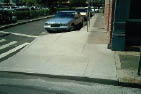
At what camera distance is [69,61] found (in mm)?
8242

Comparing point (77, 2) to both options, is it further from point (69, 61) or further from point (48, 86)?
point (48, 86)

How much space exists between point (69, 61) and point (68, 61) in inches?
1.5

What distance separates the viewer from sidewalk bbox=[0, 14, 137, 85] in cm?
688

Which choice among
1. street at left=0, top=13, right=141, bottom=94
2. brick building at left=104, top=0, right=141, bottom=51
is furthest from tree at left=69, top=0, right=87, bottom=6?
street at left=0, top=13, right=141, bottom=94

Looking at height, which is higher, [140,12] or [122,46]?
[140,12]

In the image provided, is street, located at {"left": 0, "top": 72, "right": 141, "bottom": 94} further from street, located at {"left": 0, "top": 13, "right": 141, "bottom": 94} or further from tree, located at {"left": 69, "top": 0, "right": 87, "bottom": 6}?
tree, located at {"left": 69, "top": 0, "right": 87, "bottom": 6}

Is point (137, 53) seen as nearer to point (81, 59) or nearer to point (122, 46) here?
point (122, 46)

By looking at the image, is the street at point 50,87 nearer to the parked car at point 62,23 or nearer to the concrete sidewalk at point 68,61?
the concrete sidewalk at point 68,61

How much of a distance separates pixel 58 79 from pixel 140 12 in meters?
5.91

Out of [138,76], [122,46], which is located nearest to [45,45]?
[122,46]

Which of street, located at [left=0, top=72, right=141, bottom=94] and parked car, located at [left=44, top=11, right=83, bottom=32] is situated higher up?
parked car, located at [left=44, top=11, right=83, bottom=32]

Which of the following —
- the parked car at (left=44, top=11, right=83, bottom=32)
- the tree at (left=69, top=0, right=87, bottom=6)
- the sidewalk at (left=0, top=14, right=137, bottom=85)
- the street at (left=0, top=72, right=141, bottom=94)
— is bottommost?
the street at (left=0, top=72, right=141, bottom=94)

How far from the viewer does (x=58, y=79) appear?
6.78 metres

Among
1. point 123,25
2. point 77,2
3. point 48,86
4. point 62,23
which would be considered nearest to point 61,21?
point 62,23
